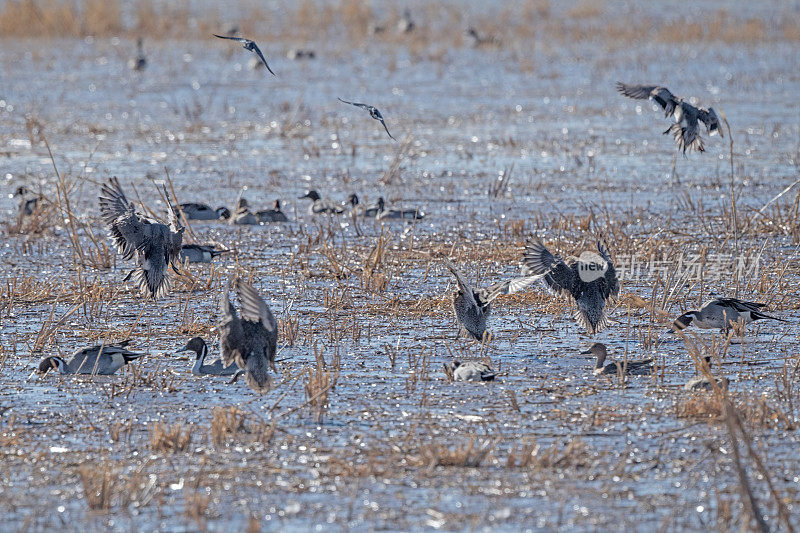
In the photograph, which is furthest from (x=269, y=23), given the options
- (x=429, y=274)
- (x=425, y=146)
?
(x=429, y=274)

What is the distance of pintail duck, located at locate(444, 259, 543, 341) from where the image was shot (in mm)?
7043

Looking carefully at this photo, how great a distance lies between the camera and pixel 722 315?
7.19 m

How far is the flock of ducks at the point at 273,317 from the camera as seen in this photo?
6086 millimetres

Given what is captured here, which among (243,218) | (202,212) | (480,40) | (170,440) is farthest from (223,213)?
(480,40)

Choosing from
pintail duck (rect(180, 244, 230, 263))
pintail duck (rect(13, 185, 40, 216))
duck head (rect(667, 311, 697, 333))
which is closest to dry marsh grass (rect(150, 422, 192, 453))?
duck head (rect(667, 311, 697, 333))

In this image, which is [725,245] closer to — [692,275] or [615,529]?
[692,275]

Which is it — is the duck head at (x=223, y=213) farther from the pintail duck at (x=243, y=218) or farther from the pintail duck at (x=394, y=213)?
the pintail duck at (x=394, y=213)

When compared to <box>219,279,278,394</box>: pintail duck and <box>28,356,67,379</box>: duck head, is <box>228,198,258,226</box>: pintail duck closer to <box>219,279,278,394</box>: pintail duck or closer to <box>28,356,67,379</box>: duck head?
<box>28,356,67,379</box>: duck head

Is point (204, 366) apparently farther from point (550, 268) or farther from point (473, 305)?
point (550, 268)

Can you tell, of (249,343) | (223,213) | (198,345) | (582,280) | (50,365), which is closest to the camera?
(249,343)

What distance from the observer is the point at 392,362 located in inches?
265

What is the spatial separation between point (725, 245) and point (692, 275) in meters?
0.81

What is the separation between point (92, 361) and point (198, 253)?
2.83 meters

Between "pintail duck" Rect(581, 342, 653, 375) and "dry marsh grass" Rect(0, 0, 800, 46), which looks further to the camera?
"dry marsh grass" Rect(0, 0, 800, 46)
